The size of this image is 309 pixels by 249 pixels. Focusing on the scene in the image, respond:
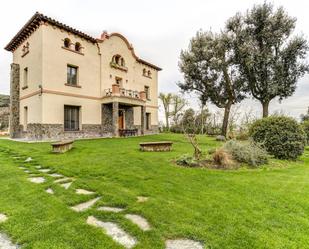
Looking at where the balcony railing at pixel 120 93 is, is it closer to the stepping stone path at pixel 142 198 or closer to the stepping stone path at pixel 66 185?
the stepping stone path at pixel 66 185

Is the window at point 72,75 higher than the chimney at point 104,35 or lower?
lower

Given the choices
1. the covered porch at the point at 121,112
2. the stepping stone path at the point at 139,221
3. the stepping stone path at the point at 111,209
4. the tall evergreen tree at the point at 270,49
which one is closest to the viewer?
the stepping stone path at the point at 139,221

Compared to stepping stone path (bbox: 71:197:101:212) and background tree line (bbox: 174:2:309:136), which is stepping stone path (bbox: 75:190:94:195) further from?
background tree line (bbox: 174:2:309:136)

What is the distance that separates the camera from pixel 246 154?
22.9 feet

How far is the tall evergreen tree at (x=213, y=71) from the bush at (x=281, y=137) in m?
8.46

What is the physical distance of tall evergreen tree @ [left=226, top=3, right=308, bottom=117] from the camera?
15039 millimetres

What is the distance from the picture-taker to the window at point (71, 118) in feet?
47.3

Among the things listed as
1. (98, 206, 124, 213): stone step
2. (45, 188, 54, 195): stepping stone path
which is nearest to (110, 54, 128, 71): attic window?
(45, 188, 54, 195): stepping stone path

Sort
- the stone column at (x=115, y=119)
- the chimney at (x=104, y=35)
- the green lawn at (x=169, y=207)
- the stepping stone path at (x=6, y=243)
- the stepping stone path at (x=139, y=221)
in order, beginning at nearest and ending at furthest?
the stepping stone path at (x=6, y=243) → the green lawn at (x=169, y=207) → the stepping stone path at (x=139, y=221) → the stone column at (x=115, y=119) → the chimney at (x=104, y=35)

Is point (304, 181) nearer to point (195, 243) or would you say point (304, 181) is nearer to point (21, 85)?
point (195, 243)

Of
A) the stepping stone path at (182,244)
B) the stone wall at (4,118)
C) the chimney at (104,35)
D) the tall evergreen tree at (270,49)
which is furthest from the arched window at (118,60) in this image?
the stone wall at (4,118)

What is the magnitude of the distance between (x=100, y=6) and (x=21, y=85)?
941 cm

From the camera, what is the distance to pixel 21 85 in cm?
1611

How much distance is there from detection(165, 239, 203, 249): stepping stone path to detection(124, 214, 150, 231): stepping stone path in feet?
1.32
